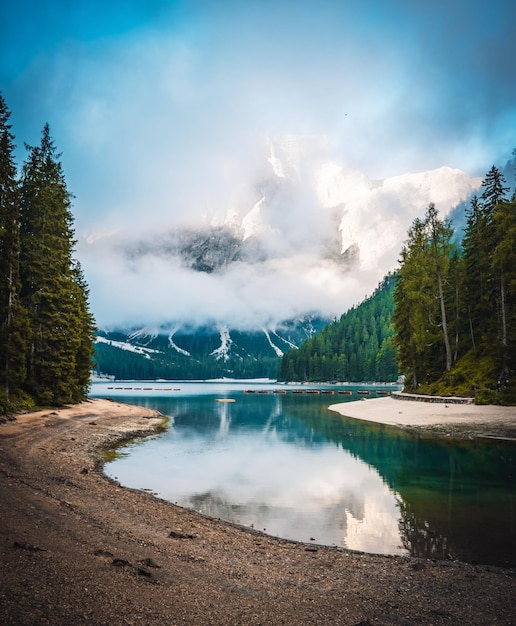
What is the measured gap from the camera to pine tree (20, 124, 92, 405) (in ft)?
158

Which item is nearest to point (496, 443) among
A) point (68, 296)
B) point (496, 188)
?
point (496, 188)

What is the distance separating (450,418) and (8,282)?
4409 cm

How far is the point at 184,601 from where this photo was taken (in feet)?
27.7

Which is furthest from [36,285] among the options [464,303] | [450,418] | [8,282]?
[464,303]

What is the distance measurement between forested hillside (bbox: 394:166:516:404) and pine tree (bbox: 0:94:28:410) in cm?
4671

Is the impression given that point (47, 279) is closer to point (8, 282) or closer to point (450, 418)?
point (8, 282)

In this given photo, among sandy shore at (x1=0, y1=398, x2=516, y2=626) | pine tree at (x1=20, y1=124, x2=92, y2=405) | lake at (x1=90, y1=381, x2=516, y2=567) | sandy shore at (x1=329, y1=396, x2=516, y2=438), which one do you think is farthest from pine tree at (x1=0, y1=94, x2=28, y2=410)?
sandy shore at (x1=329, y1=396, x2=516, y2=438)

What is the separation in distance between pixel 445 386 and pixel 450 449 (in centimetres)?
2782

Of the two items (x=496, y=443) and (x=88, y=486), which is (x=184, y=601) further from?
(x=496, y=443)

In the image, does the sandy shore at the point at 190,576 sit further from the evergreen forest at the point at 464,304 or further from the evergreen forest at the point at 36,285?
the evergreen forest at the point at 464,304

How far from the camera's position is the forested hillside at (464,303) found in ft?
167

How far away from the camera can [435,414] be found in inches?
1901

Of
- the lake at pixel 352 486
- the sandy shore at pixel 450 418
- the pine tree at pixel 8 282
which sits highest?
the pine tree at pixel 8 282

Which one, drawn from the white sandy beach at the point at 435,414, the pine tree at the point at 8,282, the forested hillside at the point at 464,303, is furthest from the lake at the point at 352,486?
the forested hillside at the point at 464,303
